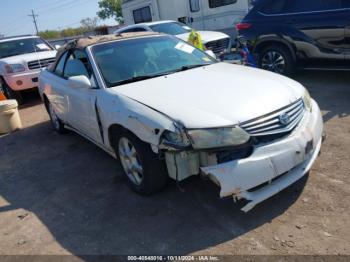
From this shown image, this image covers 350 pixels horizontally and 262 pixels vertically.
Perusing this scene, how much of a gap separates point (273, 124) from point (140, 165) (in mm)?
1335

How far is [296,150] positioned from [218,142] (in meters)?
0.70

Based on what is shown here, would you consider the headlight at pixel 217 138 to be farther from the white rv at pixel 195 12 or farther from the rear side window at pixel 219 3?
the rear side window at pixel 219 3

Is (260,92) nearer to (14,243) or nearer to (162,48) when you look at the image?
(162,48)

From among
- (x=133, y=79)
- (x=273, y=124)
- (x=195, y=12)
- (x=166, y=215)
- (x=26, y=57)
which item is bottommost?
(x=166, y=215)

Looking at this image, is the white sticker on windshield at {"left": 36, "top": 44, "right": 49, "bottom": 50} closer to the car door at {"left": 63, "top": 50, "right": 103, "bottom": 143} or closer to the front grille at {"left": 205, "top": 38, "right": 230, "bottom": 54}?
the front grille at {"left": 205, "top": 38, "right": 230, "bottom": 54}

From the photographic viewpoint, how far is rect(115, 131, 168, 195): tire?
138 inches

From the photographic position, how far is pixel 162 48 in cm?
479

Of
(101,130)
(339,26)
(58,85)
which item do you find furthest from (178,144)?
(339,26)

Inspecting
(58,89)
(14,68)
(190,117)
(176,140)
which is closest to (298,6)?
(58,89)

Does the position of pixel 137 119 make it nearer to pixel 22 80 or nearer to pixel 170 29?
pixel 22 80

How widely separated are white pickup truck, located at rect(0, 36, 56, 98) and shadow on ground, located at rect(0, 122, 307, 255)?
4.76 metres

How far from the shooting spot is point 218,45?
10.9 m

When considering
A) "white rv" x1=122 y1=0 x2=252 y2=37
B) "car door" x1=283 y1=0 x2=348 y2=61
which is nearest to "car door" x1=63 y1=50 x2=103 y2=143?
"car door" x1=283 y1=0 x2=348 y2=61

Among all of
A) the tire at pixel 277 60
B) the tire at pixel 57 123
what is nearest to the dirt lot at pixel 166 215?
the tire at pixel 57 123
